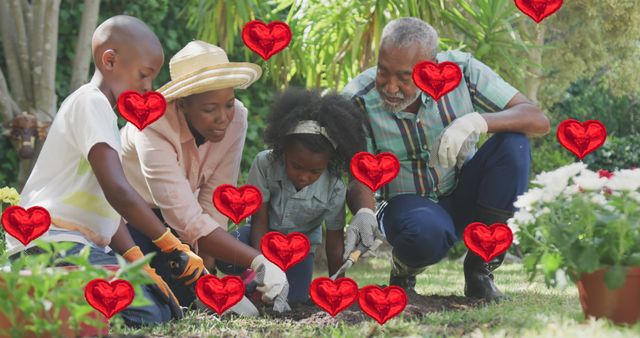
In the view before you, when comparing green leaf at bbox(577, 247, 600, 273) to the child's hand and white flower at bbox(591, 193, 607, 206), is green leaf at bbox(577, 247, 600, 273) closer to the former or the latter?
white flower at bbox(591, 193, 607, 206)

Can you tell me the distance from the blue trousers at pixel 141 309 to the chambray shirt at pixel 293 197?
2.62 ft

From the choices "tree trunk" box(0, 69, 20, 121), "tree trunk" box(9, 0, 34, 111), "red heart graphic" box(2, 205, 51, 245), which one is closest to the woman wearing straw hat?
"red heart graphic" box(2, 205, 51, 245)

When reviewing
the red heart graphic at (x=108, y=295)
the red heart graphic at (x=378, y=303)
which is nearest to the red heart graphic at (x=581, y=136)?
the red heart graphic at (x=378, y=303)

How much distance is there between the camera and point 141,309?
3307mm

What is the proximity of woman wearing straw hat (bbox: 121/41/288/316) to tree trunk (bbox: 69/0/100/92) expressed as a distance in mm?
2404

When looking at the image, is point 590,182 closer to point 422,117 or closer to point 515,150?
point 515,150

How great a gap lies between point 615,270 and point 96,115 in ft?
5.82

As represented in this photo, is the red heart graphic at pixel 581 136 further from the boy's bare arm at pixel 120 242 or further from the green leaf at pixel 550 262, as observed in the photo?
the boy's bare arm at pixel 120 242

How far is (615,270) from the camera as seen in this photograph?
2516 millimetres

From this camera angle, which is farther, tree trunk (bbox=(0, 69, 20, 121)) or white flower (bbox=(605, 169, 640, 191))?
tree trunk (bbox=(0, 69, 20, 121))

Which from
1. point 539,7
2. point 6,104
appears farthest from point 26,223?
point 6,104

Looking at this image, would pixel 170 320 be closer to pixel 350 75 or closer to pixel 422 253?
pixel 422 253

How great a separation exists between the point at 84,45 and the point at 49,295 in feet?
14.4

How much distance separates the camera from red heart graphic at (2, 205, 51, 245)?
3.25 m
